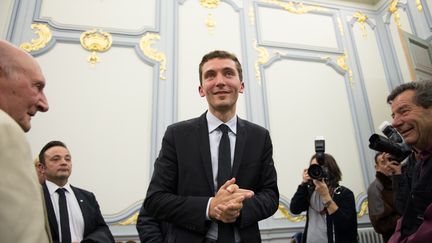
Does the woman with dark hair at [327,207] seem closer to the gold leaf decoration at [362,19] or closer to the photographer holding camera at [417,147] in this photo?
the photographer holding camera at [417,147]

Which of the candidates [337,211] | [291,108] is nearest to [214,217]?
[337,211]

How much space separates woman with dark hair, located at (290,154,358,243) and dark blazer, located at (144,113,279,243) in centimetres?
93

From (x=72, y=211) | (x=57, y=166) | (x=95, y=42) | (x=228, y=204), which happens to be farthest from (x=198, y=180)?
(x=95, y=42)

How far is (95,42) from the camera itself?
10.1ft

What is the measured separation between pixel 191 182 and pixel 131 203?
6.03ft

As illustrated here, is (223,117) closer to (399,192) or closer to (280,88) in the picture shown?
(399,192)

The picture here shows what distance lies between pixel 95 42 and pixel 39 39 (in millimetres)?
506

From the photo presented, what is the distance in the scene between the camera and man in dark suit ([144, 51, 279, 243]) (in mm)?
925

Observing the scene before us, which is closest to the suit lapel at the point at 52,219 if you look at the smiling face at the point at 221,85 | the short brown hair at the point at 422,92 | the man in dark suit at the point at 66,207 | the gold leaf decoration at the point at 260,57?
the man in dark suit at the point at 66,207

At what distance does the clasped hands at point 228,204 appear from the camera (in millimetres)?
876

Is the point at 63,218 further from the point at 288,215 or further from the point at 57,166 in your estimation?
the point at 288,215

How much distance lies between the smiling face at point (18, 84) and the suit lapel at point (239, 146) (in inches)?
24.6

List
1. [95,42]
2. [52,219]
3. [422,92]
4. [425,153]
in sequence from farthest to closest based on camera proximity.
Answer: [95,42] < [52,219] < [422,92] < [425,153]

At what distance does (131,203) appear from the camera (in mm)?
2656
